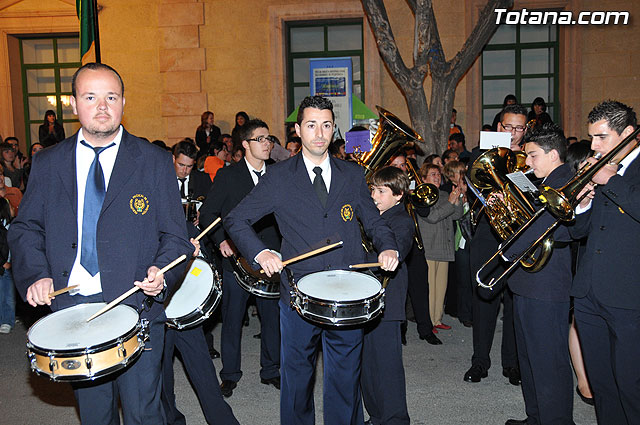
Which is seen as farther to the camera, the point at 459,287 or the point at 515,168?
the point at 459,287

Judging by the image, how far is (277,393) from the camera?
5562 millimetres

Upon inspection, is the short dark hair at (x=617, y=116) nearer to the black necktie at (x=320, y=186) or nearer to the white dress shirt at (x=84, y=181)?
the black necktie at (x=320, y=186)

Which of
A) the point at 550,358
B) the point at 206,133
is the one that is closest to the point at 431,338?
the point at 550,358

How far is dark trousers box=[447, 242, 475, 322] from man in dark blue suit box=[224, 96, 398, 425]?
3976mm

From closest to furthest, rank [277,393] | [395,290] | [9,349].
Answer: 1. [395,290]
2. [277,393]
3. [9,349]

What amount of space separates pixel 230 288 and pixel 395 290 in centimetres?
194

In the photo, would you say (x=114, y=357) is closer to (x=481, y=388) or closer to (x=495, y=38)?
(x=481, y=388)

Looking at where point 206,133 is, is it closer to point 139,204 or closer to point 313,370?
point 313,370

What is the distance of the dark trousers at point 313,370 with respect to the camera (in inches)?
152

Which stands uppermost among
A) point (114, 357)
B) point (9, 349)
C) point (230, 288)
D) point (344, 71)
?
point (344, 71)

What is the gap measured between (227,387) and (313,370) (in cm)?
188

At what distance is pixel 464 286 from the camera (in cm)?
779

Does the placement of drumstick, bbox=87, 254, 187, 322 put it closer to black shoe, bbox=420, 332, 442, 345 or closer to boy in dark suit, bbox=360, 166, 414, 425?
boy in dark suit, bbox=360, 166, 414, 425

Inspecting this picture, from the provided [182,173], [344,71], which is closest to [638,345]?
[182,173]
